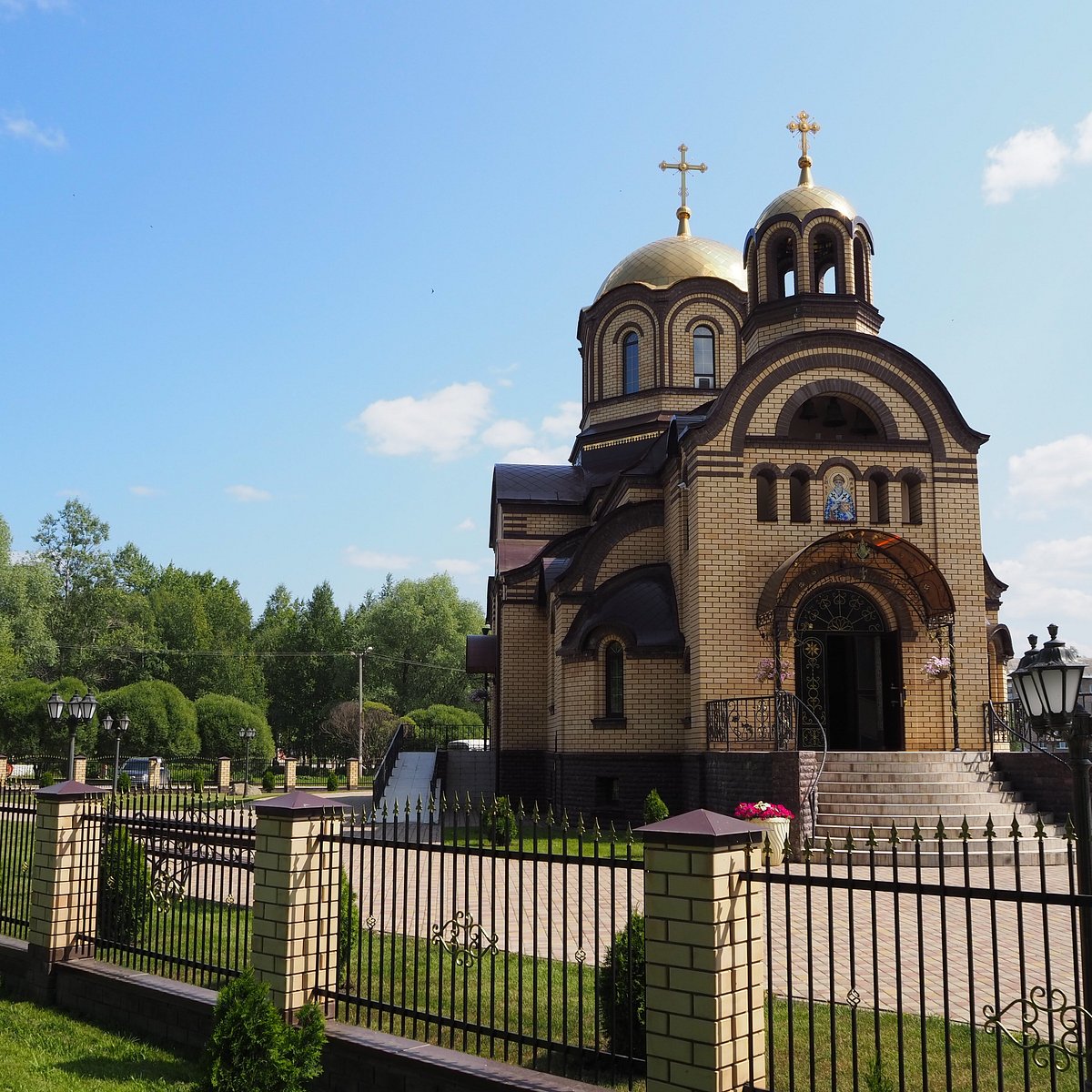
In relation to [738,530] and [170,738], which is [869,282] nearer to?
[738,530]

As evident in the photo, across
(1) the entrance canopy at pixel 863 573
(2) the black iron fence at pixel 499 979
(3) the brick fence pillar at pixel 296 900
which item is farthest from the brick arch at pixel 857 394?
(3) the brick fence pillar at pixel 296 900

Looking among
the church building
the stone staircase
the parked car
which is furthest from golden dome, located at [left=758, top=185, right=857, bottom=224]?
the parked car

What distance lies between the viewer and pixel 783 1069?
530 centimetres

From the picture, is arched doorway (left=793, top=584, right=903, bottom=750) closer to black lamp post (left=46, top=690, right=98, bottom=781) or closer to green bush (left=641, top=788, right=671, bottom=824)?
green bush (left=641, top=788, right=671, bottom=824)

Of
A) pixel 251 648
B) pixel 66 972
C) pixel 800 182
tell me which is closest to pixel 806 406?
pixel 800 182

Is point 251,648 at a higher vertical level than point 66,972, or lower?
higher

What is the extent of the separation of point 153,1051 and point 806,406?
1378 cm

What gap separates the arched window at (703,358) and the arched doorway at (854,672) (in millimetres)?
8114

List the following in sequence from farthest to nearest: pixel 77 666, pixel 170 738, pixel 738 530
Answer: pixel 77 666 < pixel 170 738 < pixel 738 530

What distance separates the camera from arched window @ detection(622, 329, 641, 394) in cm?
2295

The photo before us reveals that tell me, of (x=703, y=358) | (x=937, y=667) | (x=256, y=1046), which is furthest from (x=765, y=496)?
(x=256, y=1046)

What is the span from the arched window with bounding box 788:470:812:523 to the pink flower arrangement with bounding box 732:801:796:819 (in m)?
4.80

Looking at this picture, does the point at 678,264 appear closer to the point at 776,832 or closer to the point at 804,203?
the point at 804,203

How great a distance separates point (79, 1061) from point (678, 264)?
66.1 feet
